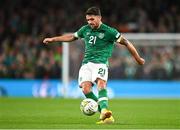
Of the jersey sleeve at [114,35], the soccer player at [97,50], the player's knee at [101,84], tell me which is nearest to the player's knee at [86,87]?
the soccer player at [97,50]

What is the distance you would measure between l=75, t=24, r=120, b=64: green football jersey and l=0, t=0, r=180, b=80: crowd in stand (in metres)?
14.7

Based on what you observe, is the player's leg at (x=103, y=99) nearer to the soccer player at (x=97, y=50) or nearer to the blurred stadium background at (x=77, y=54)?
the soccer player at (x=97, y=50)

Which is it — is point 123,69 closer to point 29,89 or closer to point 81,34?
point 29,89

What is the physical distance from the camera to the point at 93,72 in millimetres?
14008

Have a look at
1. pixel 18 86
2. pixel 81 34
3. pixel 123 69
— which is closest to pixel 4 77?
pixel 18 86

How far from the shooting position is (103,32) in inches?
557

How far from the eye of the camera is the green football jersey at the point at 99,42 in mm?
14102

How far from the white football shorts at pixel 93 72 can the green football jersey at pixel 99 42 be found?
0.11 meters

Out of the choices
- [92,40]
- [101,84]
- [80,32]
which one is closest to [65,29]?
[80,32]

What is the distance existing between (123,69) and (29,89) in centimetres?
400

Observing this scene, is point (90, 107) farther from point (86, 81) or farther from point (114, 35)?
point (114, 35)

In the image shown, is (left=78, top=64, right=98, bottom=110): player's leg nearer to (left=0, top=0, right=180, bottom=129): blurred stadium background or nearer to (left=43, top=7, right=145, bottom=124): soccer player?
(left=43, top=7, right=145, bottom=124): soccer player

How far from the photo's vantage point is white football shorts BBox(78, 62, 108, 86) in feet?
45.8

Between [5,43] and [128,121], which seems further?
[5,43]
